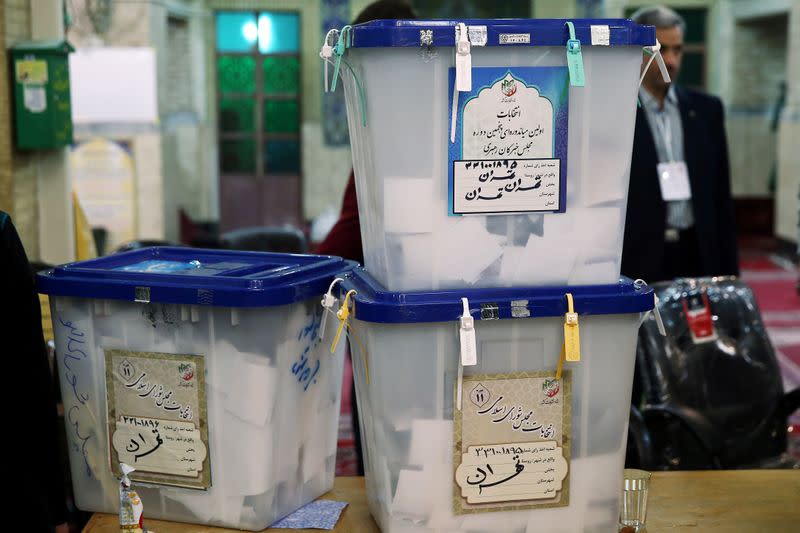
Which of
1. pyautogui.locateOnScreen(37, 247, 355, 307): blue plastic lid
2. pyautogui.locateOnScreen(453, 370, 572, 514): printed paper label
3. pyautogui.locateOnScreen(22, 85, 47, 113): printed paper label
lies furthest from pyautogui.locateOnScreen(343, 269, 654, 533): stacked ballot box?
pyautogui.locateOnScreen(22, 85, 47, 113): printed paper label

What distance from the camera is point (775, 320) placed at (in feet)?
23.8

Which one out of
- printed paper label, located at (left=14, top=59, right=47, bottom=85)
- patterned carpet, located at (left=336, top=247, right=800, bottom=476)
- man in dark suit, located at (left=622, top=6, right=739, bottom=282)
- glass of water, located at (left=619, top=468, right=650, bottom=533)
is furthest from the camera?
patterned carpet, located at (left=336, top=247, right=800, bottom=476)

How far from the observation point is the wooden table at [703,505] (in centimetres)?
183

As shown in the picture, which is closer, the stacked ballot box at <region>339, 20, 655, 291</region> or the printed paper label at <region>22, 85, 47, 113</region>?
the stacked ballot box at <region>339, 20, 655, 291</region>

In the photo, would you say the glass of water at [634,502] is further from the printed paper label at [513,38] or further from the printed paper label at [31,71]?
the printed paper label at [31,71]

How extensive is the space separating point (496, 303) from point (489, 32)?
1.41ft

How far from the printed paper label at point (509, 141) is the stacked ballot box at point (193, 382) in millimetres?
362

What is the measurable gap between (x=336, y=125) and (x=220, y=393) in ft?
30.4

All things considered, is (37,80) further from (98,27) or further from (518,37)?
(98,27)

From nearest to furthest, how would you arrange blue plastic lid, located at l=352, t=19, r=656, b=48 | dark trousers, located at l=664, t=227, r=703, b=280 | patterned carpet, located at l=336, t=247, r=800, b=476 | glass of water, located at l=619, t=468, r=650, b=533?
1. blue plastic lid, located at l=352, t=19, r=656, b=48
2. glass of water, located at l=619, t=468, r=650, b=533
3. dark trousers, located at l=664, t=227, r=703, b=280
4. patterned carpet, located at l=336, t=247, r=800, b=476

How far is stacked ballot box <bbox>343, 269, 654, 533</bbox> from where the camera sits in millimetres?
1637

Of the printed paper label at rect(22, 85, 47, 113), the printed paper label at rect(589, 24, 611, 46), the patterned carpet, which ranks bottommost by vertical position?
the patterned carpet

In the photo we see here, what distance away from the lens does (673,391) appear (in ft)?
9.95

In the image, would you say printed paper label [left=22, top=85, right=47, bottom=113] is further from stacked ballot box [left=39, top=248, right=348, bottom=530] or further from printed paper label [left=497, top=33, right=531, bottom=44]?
printed paper label [left=497, top=33, right=531, bottom=44]
